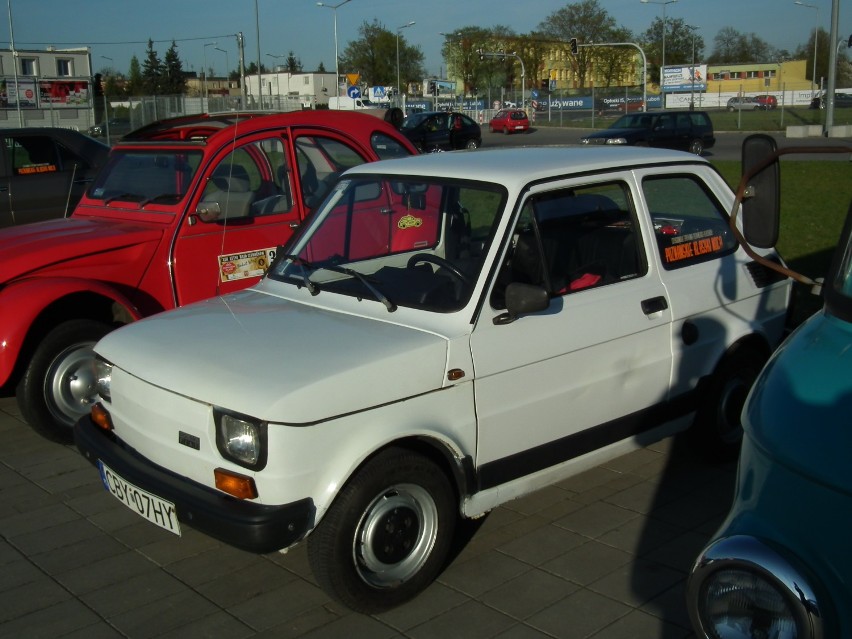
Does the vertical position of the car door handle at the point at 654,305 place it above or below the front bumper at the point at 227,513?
above

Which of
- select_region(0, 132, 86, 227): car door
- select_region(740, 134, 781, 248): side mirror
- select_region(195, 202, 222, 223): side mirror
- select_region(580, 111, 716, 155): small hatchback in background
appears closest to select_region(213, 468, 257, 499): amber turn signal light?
select_region(740, 134, 781, 248): side mirror

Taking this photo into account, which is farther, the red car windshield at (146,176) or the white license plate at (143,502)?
the red car windshield at (146,176)

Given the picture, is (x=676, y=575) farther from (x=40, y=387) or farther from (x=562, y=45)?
(x=562, y=45)

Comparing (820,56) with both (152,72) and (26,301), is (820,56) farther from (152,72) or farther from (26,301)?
(26,301)

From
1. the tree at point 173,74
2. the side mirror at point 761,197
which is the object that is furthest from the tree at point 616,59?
the side mirror at point 761,197

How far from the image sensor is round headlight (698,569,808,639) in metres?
2.02

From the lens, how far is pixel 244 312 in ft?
14.5

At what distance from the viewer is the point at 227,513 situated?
3498 millimetres

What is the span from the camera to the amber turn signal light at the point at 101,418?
4.27 meters

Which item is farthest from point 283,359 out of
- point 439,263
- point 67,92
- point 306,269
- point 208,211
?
point 67,92

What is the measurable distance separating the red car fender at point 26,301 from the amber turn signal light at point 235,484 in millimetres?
2598

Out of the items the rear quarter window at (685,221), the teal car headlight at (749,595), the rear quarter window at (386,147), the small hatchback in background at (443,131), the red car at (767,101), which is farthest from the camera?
the red car at (767,101)

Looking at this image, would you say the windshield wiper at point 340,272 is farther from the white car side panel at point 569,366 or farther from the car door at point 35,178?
the car door at point 35,178

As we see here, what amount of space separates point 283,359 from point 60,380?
113 inches
